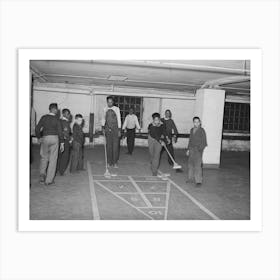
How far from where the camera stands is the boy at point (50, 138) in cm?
669

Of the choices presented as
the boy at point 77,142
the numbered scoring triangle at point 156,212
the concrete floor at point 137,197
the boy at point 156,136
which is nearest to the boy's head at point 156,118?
the boy at point 156,136

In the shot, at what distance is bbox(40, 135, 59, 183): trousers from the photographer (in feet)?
22.1

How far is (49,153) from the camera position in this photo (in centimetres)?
688

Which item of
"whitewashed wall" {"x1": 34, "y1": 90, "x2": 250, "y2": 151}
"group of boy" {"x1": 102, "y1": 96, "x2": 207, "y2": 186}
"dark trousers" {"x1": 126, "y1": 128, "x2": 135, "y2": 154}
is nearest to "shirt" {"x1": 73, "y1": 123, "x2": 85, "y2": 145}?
"group of boy" {"x1": 102, "y1": 96, "x2": 207, "y2": 186}

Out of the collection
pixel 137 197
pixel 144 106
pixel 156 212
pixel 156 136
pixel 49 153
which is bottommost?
pixel 156 212

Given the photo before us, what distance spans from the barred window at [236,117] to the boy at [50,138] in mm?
10868

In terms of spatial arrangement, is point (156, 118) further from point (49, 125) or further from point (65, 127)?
point (49, 125)

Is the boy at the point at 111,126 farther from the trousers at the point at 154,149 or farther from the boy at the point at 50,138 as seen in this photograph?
the boy at the point at 50,138

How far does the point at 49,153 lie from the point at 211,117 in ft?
17.0

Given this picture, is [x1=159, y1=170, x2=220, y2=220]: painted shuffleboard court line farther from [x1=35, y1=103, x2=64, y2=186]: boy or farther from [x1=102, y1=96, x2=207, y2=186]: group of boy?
[x1=35, y1=103, x2=64, y2=186]: boy

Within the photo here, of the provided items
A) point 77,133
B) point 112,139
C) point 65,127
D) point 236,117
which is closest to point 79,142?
point 77,133

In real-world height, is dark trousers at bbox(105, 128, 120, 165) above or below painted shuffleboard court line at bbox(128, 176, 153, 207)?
above

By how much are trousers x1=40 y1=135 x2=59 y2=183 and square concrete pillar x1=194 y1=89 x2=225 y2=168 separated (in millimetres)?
4857
